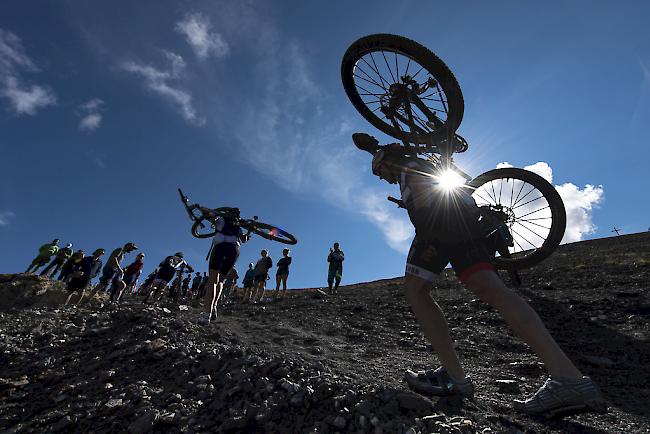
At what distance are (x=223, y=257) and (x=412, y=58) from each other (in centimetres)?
470

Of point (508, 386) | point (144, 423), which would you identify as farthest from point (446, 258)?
point (144, 423)

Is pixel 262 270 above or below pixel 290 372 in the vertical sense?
above

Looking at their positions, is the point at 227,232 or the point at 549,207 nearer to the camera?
the point at 549,207

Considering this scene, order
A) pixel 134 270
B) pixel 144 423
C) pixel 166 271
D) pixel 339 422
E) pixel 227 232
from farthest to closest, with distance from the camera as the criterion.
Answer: pixel 134 270, pixel 166 271, pixel 227 232, pixel 144 423, pixel 339 422

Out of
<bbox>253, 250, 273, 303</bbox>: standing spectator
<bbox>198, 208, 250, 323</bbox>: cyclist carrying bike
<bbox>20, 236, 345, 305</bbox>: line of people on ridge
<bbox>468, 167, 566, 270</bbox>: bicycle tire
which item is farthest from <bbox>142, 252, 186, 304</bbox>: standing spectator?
<bbox>468, 167, 566, 270</bbox>: bicycle tire

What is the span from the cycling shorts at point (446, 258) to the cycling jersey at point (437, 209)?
65mm

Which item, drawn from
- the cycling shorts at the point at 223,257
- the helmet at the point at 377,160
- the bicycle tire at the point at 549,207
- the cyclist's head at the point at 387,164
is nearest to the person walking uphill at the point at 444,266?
the cyclist's head at the point at 387,164

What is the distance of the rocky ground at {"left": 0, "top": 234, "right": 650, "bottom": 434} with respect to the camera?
2.30 m

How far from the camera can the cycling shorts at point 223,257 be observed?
21.6 feet

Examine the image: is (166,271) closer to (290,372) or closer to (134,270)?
(134,270)

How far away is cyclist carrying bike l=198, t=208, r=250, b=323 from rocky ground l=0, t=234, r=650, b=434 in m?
0.86

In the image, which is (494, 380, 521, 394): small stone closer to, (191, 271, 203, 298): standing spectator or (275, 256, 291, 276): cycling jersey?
(275, 256, 291, 276): cycling jersey

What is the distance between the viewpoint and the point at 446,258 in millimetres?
2863

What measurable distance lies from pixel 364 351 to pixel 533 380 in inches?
90.6
